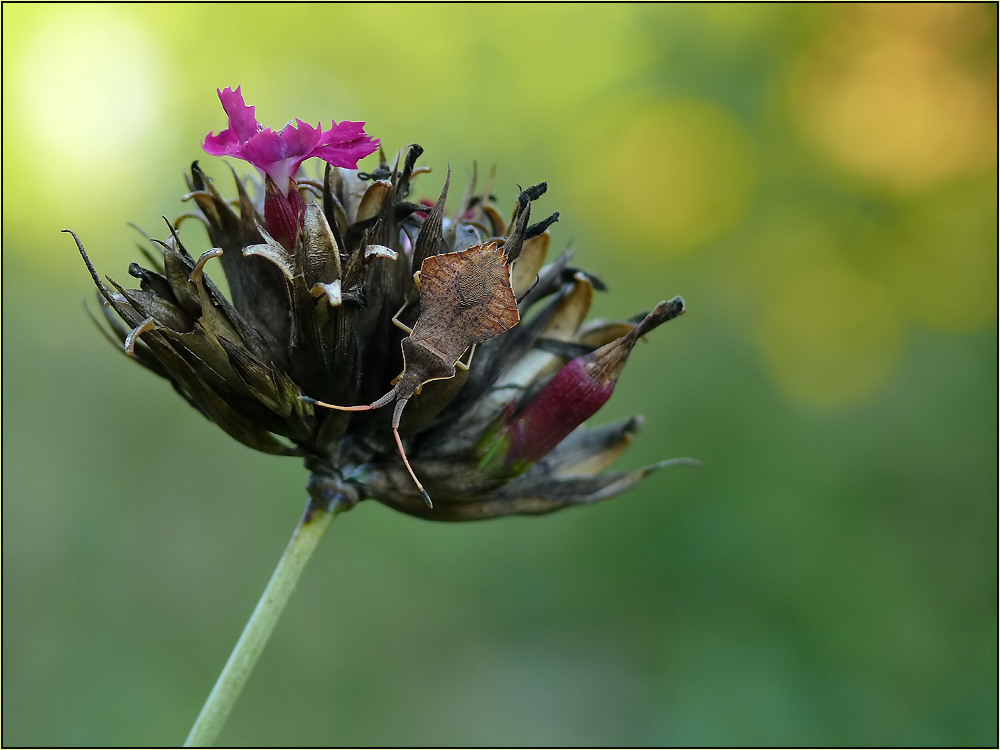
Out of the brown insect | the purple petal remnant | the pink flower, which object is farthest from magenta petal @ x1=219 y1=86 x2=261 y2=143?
the purple petal remnant

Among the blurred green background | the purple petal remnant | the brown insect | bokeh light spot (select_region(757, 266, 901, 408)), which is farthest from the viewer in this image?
bokeh light spot (select_region(757, 266, 901, 408))

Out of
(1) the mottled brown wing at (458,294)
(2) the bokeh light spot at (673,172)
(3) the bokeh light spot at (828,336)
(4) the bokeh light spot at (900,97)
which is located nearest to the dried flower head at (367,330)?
(1) the mottled brown wing at (458,294)

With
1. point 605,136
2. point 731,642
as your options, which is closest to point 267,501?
point 731,642

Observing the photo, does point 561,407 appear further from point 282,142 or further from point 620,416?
point 620,416

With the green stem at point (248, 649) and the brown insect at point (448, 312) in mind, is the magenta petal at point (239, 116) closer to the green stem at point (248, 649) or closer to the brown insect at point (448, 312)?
the brown insect at point (448, 312)

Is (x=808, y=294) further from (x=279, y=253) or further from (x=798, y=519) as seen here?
(x=279, y=253)

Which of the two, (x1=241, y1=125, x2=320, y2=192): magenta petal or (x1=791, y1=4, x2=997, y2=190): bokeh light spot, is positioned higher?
(x1=241, y1=125, x2=320, y2=192): magenta petal

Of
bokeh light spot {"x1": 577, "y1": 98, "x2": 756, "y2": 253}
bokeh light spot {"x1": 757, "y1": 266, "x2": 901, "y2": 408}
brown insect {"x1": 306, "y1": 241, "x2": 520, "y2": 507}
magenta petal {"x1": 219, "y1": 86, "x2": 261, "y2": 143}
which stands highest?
magenta petal {"x1": 219, "y1": 86, "x2": 261, "y2": 143}

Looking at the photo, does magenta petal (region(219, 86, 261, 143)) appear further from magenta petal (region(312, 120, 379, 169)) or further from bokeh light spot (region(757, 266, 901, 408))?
bokeh light spot (region(757, 266, 901, 408))
